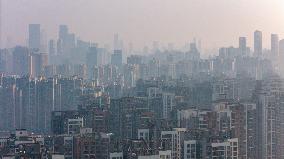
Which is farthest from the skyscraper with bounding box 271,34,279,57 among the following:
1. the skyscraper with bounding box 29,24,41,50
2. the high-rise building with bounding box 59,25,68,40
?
the skyscraper with bounding box 29,24,41,50

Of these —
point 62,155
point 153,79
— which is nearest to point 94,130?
point 62,155

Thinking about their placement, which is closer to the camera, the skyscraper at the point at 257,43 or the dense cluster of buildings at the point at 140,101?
the dense cluster of buildings at the point at 140,101

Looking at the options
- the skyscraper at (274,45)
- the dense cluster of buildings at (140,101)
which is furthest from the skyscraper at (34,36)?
the skyscraper at (274,45)

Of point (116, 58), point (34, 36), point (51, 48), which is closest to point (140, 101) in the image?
point (116, 58)

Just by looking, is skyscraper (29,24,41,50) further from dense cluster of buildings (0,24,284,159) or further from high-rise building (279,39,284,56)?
high-rise building (279,39,284,56)

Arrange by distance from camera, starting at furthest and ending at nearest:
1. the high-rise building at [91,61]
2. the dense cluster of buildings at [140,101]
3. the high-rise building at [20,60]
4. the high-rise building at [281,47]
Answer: the high-rise building at [91,61] → the high-rise building at [20,60] → the high-rise building at [281,47] → the dense cluster of buildings at [140,101]

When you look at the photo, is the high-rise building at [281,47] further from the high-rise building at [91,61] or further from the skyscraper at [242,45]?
the high-rise building at [91,61]

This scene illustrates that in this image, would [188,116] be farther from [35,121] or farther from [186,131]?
[35,121]
